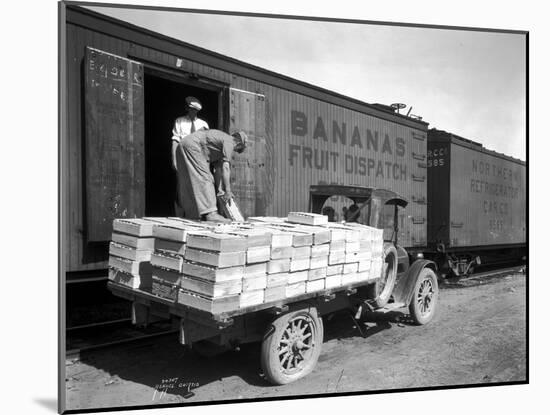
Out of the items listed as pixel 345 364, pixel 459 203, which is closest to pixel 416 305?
pixel 345 364

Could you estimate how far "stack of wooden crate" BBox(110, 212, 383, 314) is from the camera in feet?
10.5

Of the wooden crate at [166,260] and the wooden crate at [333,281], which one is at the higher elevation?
the wooden crate at [166,260]

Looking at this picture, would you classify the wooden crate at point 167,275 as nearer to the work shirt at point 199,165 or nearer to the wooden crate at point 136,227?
the wooden crate at point 136,227

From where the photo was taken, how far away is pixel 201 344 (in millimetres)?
4117

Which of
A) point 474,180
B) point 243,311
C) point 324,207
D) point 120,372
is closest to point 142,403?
point 120,372

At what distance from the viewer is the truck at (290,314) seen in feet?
11.5

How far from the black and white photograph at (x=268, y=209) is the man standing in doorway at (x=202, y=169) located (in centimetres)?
2

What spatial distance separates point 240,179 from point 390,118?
2761 millimetres

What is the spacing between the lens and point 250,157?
218 inches

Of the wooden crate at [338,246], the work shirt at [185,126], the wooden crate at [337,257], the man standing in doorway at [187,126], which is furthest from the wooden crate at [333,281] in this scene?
the work shirt at [185,126]

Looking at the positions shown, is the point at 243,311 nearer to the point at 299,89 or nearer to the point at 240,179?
the point at 240,179

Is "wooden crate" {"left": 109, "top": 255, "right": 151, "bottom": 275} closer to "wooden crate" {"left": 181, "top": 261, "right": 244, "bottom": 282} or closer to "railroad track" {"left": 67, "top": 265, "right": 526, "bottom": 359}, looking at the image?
"wooden crate" {"left": 181, "top": 261, "right": 244, "bottom": 282}

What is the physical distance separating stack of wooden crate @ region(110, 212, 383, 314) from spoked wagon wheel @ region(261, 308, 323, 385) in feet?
1.03

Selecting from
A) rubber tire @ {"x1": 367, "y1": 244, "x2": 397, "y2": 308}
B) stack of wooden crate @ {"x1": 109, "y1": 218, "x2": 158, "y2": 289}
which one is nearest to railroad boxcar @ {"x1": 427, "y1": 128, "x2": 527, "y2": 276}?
rubber tire @ {"x1": 367, "y1": 244, "x2": 397, "y2": 308}
